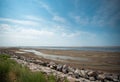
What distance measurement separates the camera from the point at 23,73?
64.0 inches

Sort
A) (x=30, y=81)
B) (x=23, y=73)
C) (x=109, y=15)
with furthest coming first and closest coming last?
(x=109, y=15) < (x=23, y=73) < (x=30, y=81)

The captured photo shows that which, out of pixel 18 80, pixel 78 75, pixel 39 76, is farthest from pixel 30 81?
pixel 78 75

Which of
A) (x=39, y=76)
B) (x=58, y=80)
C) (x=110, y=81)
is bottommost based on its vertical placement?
(x=110, y=81)

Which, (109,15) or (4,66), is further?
(109,15)

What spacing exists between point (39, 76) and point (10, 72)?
0.57 metres

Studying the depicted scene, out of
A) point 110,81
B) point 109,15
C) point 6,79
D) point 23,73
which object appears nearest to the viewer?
point 23,73

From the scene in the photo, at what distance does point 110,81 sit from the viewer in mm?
2490

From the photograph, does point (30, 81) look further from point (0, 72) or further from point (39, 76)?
point (0, 72)

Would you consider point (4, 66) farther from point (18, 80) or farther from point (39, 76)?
point (39, 76)

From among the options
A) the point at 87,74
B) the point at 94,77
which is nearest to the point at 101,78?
the point at 94,77

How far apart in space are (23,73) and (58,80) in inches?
19.5

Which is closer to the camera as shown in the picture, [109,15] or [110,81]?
[109,15]

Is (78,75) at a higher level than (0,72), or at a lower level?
lower

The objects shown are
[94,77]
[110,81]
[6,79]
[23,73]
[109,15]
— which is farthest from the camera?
[94,77]
